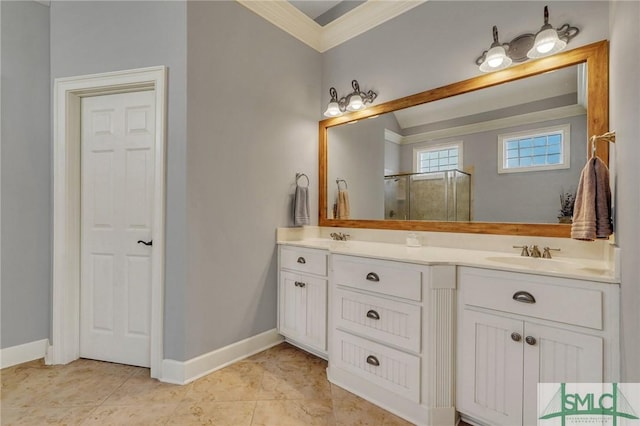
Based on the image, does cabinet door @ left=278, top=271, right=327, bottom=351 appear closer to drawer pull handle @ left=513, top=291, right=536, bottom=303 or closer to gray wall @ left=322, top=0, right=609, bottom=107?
drawer pull handle @ left=513, top=291, right=536, bottom=303

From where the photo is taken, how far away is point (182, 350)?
6.38 feet

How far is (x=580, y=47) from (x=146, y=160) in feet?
9.13

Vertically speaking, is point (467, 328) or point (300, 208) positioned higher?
point (300, 208)

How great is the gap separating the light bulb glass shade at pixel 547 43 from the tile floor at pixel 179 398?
2.21 metres

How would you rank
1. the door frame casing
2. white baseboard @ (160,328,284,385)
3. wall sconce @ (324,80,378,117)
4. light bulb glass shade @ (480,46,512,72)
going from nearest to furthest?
light bulb glass shade @ (480,46,512,72), white baseboard @ (160,328,284,385), the door frame casing, wall sconce @ (324,80,378,117)

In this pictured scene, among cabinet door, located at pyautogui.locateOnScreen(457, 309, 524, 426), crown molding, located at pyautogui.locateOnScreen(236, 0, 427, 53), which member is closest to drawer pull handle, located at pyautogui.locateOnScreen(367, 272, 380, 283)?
cabinet door, located at pyautogui.locateOnScreen(457, 309, 524, 426)

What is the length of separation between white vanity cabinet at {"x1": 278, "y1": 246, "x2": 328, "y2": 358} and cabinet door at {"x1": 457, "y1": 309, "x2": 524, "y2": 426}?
38.4 inches

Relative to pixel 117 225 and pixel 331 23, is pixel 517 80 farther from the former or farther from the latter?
pixel 117 225

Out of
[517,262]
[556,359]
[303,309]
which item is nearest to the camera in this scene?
[556,359]

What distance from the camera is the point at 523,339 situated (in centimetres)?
131

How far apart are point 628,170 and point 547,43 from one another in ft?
3.34

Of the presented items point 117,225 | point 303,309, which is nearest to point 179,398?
point 303,309

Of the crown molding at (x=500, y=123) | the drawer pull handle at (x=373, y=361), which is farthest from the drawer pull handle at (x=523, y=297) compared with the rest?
the crown molding at (x=500, y=123)

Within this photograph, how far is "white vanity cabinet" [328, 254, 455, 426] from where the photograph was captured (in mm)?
1503
